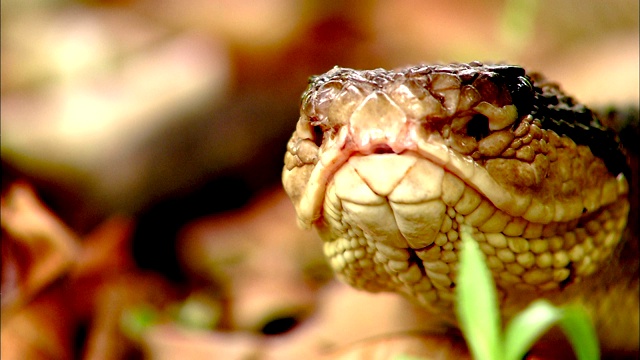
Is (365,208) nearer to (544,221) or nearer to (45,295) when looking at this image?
Result: (544,221)

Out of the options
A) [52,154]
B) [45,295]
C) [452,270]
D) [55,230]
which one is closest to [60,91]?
[52,154]

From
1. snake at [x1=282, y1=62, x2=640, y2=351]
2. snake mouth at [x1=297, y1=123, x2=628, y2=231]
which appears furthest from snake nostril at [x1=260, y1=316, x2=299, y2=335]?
snake mouth at [x1=297, y1=123, x2=628, y2=231]

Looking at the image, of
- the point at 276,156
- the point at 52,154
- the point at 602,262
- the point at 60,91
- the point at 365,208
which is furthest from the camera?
the point at 60,91

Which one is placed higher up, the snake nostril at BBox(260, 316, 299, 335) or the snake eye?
the snake eye

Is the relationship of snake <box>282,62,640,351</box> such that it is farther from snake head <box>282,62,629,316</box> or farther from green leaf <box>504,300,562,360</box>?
green leaf <box>504,300,562,360</box>

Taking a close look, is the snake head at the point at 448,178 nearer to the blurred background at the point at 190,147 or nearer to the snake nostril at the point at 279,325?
the blurred background at the point at 190,147

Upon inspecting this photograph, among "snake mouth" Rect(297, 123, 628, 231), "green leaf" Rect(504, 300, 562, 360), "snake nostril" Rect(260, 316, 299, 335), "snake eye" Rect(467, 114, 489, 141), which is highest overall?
"snake eye" Rect(467, 114, 489, 141)

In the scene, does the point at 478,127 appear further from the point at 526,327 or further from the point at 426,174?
the point at 526,327
